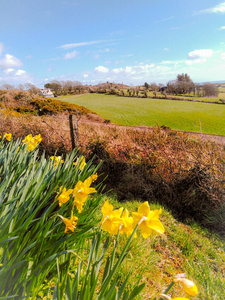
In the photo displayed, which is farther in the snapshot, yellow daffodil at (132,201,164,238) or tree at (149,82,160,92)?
tree at (149,82,160,92)

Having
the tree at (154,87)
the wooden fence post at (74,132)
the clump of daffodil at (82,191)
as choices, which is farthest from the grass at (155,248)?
the tree at (154,87)

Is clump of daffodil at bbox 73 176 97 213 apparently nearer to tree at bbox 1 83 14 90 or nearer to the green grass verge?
the green grass verge

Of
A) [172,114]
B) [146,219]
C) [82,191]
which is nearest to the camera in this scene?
[146,219]

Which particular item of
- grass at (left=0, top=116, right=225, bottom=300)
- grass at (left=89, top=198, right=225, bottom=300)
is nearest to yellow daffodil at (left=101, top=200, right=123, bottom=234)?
grass at (left=0, top=116, right=225, bottom=300)

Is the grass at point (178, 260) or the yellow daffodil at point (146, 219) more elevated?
the yellow daffodil at point (146, 219)

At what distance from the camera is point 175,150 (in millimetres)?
4000

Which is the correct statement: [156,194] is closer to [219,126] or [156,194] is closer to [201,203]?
[201,203]

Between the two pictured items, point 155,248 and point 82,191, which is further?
point 155,248

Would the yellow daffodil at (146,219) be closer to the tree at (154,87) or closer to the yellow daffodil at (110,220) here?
the yellow daffodil at (110,220)

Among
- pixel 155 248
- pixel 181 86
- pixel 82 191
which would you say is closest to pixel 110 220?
pixel 82 191

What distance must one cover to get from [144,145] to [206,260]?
2.76 meters

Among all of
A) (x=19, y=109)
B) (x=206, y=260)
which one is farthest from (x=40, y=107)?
(x=206, y=260)

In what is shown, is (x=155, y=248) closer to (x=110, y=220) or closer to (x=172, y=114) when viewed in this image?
(x=110, y=220)

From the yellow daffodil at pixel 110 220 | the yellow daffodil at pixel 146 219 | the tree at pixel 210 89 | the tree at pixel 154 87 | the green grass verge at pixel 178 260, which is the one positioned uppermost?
the tree at pixel 154 87
